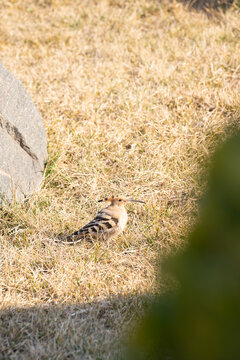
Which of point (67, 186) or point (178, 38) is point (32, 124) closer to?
point (67, 186)

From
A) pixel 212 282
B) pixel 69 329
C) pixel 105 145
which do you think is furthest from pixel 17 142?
pixel 212 282

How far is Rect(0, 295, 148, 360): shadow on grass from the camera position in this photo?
246 centimetres

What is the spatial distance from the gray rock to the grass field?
6.2 inches

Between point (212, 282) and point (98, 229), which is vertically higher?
point (212, 282)

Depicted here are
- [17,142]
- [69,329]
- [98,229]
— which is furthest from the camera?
[17,142]

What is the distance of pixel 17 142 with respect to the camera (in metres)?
3.92

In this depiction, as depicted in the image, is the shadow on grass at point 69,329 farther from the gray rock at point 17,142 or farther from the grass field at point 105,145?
the gray rock at point 17,142

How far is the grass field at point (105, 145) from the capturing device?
2.81 metres

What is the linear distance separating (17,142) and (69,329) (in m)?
1.78

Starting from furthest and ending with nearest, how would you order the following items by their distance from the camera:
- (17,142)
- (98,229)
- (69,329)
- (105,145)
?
(105,145) → (17,142) → (98,229) → (69,329)

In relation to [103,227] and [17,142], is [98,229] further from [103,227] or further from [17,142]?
[17,142]

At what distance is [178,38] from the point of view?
6.85m

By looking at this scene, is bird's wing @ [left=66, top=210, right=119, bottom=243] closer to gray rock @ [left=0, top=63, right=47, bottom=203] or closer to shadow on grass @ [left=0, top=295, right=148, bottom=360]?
shadow on grass @ [left=0, top=295, right=148, bottom=360]

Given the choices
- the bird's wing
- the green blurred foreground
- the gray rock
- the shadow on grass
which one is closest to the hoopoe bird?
the bird's wing
